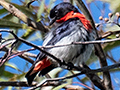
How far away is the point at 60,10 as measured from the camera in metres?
2.55

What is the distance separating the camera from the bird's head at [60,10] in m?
2.51

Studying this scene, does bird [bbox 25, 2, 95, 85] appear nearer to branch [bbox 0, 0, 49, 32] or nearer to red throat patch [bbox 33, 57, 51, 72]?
red throat patch [bbox 33, 57, 51, 72]

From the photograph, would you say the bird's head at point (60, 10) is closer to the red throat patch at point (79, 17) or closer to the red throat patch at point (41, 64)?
the red throat patch at point (79, 17)

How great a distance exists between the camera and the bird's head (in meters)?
2.51

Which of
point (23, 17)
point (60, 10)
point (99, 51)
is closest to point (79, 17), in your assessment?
point (60, 10)

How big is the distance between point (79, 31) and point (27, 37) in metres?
0.80

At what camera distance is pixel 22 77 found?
2678mm

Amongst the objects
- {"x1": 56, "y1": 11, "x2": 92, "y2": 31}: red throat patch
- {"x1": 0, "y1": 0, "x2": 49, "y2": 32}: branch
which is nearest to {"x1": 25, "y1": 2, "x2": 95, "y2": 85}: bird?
{"x1": 56, "y1": 11, "x2": 92, "y2": 31}: red throat patch

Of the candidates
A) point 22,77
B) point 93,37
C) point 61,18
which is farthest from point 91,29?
point 22,77

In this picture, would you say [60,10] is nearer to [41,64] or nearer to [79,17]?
[79,17]

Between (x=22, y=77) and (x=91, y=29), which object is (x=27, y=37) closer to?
(x=22, y=77)

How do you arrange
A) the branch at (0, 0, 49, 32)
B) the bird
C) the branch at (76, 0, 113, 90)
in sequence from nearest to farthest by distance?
the branch at (76, 0, 113, 90), the bird, the branch at (0, 0, 49, 32)

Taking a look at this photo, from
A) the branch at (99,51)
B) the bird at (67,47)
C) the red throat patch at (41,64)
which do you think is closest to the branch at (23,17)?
the bird at (67,47)

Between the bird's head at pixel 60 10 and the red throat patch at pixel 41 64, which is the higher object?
the bird's head at pixel 60 10
